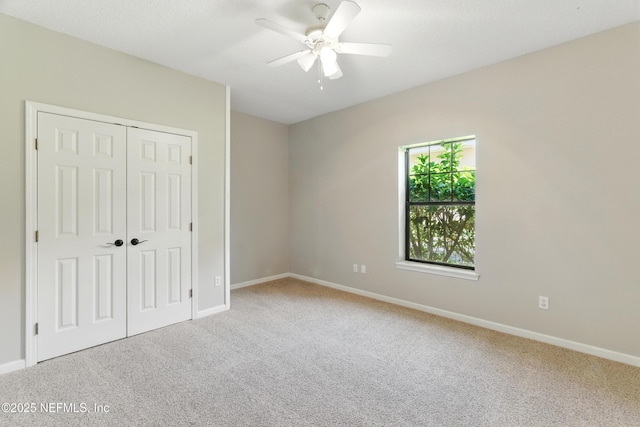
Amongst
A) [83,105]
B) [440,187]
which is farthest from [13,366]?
[440,187]

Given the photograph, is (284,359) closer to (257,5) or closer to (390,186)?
(390,186)

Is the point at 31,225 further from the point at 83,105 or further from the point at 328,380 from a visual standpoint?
the point at 328,380

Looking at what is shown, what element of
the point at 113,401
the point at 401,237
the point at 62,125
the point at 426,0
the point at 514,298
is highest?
the point at 426,0

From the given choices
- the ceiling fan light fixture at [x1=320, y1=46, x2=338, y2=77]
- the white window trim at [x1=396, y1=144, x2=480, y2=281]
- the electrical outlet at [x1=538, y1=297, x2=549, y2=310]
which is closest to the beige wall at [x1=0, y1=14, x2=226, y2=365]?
the ceiling fan light fixture at [x1=320, y1=46, x2=338, y2=77]

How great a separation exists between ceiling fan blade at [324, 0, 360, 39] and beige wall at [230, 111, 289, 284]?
2847 millimetres

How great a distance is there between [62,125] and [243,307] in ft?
8.48

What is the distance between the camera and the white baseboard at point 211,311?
343cm

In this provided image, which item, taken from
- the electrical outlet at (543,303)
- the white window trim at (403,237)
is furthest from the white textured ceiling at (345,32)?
the electrical outlet at (543,303)

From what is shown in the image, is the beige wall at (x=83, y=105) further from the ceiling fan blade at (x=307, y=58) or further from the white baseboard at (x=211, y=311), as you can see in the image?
the ceiling fan blade at (x=307, y=58)

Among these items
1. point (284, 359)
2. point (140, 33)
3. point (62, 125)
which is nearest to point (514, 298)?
point (284, 359)

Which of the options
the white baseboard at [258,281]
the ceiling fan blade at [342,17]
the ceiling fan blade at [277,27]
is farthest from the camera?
the white baseboard at [258,281]

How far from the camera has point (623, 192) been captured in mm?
2430

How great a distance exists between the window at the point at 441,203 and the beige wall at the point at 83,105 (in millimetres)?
2435

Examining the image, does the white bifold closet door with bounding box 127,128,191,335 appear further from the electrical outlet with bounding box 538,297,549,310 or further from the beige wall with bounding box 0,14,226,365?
the electrical outlet with bounding box 538,297,549,310
